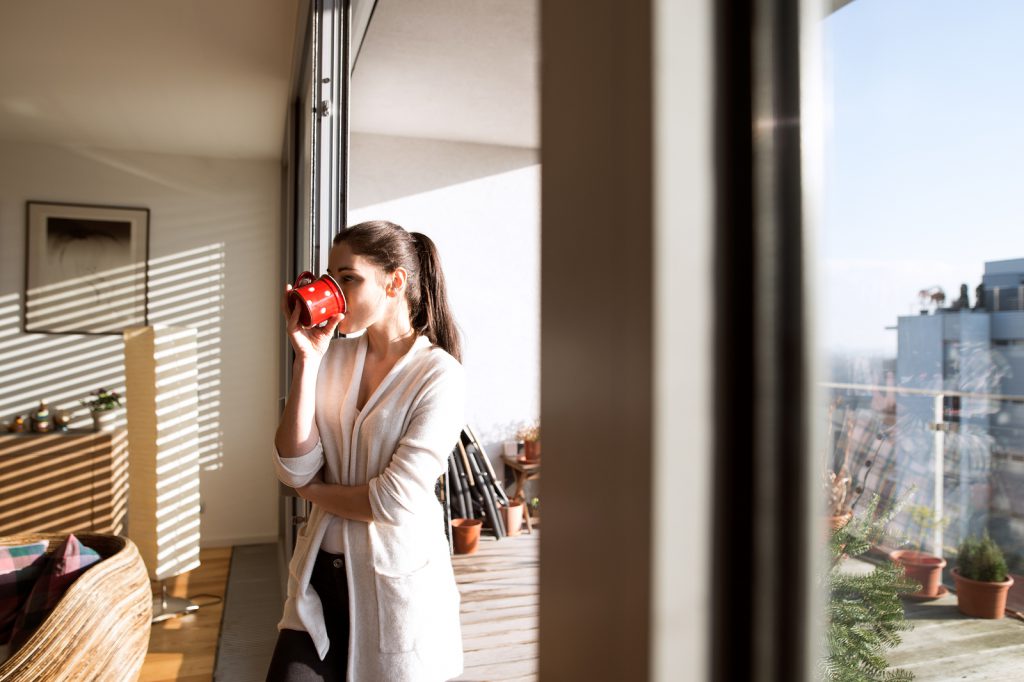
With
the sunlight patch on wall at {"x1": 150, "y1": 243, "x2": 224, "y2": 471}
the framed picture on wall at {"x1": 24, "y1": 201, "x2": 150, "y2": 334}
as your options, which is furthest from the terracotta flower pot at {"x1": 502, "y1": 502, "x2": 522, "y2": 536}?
the framed picture on wall at {"x1": 24, "y1": 201, "x2": 150, "y2": 334}

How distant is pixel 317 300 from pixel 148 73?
282 centimetres

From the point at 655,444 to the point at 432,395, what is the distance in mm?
1009

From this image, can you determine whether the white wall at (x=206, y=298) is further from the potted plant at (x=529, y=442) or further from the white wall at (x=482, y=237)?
the potted plant at (x=529, y=442)

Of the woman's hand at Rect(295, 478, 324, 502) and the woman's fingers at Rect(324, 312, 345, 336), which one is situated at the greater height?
the woman's fingers at Rect(324, 312, 345, 336)

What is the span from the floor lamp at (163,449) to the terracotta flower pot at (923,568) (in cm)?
355

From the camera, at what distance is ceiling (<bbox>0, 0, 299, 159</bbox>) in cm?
271

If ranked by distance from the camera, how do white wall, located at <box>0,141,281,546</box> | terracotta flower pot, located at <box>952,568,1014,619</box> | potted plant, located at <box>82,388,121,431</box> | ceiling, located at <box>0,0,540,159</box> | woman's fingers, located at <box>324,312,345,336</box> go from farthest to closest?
1. white wall, located at <box>0,141,281,546</box>
2. potted plant, located at <box>82,388,121,431</box>
3. ceiling, located at <box>0,0,540,159</box>
4. woman's fingers, located at <box>324,312,345,336</box>
5. terracotta flower pot, located at <box>952,568,1014,619</box>

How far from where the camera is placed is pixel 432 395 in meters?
1.21

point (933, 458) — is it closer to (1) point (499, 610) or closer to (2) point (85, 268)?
(1) point (499, 610)

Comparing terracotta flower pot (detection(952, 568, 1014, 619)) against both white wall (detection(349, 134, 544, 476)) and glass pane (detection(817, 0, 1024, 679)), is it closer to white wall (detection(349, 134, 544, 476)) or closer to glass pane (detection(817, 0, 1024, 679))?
glass pane (detection(817, 0, 1024, 679))

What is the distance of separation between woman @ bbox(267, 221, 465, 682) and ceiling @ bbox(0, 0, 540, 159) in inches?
68.6

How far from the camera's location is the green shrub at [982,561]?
0.20 meters

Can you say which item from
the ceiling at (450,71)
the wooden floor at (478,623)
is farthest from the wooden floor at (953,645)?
the ceiling at (450,71)

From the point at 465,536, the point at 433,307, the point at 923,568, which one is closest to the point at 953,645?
the point at 923,568
